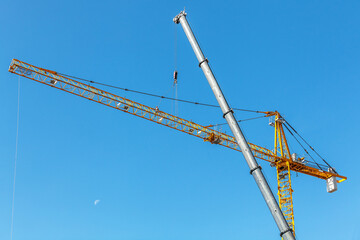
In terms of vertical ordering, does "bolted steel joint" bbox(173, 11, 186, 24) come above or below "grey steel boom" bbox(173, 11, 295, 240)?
above

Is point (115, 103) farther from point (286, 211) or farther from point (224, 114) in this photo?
point (224, 114)

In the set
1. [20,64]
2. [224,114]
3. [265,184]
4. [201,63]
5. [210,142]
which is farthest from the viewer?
[210,142]

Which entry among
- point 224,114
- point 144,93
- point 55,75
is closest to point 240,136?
point 224,114

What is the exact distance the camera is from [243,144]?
100 ft

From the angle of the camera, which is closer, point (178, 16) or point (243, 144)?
point (243, 144)

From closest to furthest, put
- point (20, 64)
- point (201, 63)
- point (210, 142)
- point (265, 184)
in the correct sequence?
point (265, 184)
point (201, 63)
point (20, 64)
point (210, 142)

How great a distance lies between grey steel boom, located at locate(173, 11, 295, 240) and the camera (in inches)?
1109

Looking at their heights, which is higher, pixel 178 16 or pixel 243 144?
pixel 178 16

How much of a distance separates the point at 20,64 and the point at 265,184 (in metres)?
48.4

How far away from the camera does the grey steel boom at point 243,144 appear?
1109 inches

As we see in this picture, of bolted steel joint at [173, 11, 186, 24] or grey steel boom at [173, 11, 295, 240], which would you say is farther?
bolted steel joint at [173, 11, 186, 24]

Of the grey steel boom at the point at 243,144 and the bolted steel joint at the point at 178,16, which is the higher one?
the bolted steel joint at the point at 178,16

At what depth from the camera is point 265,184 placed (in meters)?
29.2

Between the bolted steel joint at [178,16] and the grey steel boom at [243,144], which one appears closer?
the grey steel boom at [243,144]
